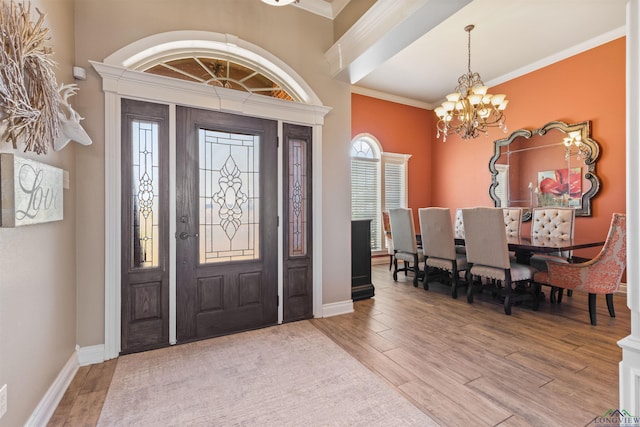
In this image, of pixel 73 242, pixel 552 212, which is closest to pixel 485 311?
pixel 552 212

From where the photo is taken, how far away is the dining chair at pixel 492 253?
3371 millimetres

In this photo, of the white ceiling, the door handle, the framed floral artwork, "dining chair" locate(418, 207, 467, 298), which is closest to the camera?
the door handle

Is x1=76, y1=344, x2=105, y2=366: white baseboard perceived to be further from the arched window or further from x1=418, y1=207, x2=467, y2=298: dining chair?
the arched window

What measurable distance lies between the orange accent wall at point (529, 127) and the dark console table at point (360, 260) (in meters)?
2.72

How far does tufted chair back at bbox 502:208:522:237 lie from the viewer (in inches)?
177

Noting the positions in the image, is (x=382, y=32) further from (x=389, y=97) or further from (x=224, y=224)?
(x=389, y=97)

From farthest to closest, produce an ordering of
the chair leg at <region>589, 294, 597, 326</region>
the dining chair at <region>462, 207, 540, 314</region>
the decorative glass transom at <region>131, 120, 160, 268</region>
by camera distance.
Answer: the dining chair at <region>462, 207, 540, 314</region> < the chair leg at <region>589, 294, 597, 326</region> < the decorative glass transom at <region>131, 120, 160, 268</region>

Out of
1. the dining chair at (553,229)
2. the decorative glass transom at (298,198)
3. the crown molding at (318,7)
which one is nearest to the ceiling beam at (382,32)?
the crown molding at (318,7)

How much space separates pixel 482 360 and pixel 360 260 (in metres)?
1.90

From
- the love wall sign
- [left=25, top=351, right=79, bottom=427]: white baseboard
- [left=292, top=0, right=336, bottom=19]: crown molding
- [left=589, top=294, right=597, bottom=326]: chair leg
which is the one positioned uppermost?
[left=292, top=0, right=336, bottom=19]: crown molding

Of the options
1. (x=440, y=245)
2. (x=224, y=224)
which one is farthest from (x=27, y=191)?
(x=440, y=245)

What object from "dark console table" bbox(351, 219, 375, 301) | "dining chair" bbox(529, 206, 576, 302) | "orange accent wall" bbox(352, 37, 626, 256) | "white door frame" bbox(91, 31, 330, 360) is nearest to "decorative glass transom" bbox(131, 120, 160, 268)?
"white door frame" bbox(91, 31, 330, 360)

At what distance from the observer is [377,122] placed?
6277 mm

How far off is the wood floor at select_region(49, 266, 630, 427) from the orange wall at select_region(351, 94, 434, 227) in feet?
11.7
